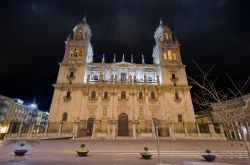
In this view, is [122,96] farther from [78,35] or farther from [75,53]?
[78,35]

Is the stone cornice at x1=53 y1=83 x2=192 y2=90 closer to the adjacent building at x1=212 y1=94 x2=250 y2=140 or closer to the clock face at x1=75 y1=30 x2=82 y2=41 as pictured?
the clock face at x1=75 y1=30 x2=82 y2=41

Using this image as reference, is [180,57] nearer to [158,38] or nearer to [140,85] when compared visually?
[158,38]

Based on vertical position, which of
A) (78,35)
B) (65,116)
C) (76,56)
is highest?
(78,35)

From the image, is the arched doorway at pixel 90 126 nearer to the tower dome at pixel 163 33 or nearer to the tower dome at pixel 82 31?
the tower dome at pixel 82 31

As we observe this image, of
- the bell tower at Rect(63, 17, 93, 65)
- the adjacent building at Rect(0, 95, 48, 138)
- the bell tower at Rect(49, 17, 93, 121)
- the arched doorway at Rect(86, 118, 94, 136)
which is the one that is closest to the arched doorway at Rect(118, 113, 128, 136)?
the arched doorway at Rect(86, 118, 94, 136)

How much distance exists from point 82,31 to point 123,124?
A: 26148mm

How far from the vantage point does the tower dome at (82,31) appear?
36.8 metres

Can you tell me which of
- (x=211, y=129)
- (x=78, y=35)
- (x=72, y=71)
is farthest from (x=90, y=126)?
(x=78, y=35)

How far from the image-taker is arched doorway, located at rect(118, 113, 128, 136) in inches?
1071

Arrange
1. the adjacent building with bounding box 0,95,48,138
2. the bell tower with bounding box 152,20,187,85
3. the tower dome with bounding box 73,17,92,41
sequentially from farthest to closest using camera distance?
1. the adjacent building with bounding box 0,95,48,138
2. the tower dome with bounding box 73,17,92,41
3. the bell tower with bounding box 152,20,187,85

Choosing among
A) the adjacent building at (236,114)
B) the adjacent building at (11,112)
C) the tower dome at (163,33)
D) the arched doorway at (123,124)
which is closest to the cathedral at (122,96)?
the arched doorway at (123,124)

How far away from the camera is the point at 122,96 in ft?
101

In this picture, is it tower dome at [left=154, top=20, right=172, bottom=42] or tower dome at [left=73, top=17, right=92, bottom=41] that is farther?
tower dome at [left=154, top=20, right=172, bottom=42]

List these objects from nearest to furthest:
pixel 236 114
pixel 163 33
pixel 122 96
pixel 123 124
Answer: pixel 236 114 < pixel 123 124 < pixel 122 96 < pixel 163 33
